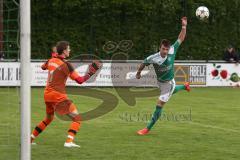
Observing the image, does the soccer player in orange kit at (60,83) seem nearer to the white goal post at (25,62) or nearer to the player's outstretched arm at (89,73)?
the player's outstretched arm at (89,73)

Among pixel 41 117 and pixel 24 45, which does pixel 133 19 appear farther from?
pixel 24 45

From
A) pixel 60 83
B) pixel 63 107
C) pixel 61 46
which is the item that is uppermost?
pixel 61 46

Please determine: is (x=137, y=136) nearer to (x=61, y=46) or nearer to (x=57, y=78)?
(x=57, y=78)

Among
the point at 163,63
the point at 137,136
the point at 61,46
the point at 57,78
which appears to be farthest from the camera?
the point at 163,63

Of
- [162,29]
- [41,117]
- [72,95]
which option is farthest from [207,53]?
[41,117]

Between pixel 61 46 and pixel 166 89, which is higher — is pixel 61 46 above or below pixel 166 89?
above

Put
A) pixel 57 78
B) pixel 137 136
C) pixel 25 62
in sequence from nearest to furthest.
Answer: pixel 25 62 < pixel 57 78 < pixel 137 136

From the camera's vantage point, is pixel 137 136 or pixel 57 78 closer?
pixel 57 78

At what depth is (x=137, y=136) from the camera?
1319 cm

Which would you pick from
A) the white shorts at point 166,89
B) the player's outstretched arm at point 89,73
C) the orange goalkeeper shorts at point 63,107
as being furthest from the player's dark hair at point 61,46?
the white shorts at point 166,89

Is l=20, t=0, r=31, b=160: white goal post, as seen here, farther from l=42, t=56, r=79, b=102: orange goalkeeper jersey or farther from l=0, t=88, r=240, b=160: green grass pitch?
l=42, t=56, r=79, b=102: orange goalkeeper jersey

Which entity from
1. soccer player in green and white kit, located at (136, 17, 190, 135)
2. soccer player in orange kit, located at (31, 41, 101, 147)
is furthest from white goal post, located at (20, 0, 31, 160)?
soccer player in green and white kit, located at (136, 17, 190, 135)

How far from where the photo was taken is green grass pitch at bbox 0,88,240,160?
10773mm

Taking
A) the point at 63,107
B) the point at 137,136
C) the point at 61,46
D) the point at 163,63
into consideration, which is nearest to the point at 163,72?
the point at 163,63
